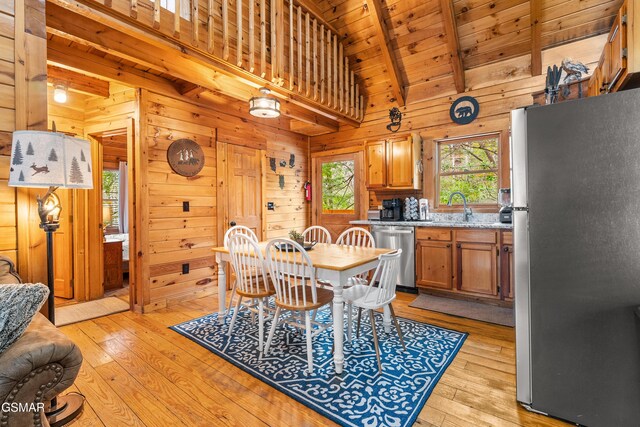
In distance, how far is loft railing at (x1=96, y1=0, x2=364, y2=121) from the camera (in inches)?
99.5

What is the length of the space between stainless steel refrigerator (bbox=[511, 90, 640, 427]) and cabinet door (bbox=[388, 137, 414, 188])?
265cm

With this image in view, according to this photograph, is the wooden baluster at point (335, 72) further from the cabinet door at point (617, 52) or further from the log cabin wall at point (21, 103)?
the log cabin wall at point (21, 103)

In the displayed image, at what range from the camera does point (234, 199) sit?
441cm

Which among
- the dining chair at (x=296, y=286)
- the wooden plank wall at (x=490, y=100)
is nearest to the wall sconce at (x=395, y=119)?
the wooden plank wall at (x=490, y=100)

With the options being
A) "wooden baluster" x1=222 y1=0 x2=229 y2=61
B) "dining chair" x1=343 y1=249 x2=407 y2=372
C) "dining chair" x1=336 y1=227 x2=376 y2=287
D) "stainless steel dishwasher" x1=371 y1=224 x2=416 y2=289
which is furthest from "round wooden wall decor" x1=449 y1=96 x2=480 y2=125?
"wooden baluster" x1=222 y1=0 x2=229 y2=61

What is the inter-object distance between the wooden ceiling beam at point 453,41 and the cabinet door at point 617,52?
6.60 ft

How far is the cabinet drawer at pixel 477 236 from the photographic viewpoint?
137 inches

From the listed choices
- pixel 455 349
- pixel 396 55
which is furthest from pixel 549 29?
pixel 455 349

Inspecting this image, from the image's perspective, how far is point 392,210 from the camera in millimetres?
4621

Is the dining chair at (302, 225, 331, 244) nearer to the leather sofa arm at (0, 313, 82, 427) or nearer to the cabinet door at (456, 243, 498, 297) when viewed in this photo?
the cabinet door at (456, 243, 498, 297)

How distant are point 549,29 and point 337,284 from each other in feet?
13.5

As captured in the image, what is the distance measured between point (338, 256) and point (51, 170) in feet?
6.35

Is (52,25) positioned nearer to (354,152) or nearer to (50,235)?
(50,235)

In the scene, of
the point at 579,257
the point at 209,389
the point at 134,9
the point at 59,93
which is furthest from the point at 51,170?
the point at 579,257
